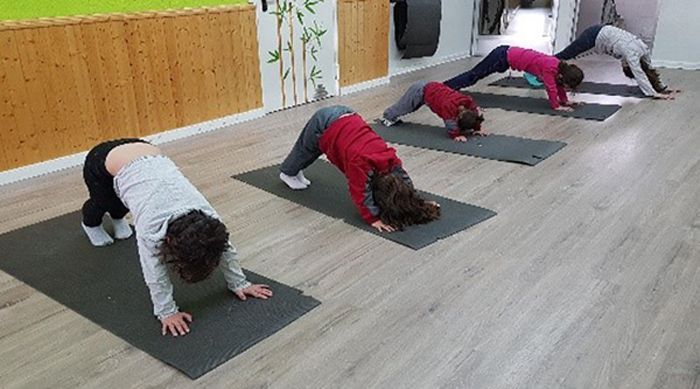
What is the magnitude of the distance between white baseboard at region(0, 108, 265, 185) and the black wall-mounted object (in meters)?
2.42

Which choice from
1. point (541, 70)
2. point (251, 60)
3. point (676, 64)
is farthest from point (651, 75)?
point (251, 60)

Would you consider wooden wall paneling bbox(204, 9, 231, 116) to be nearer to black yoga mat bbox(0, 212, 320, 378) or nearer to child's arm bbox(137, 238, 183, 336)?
black yoga mat bbox(0, 212, 320, 378)

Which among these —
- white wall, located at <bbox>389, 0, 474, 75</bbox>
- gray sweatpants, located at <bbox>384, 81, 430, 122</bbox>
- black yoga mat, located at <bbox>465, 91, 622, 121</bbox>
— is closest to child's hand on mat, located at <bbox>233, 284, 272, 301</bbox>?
gray sweatpants, located at <bbox>384, 81, 430, 122</bbox>

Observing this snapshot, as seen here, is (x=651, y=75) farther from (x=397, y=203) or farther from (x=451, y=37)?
(x=397, y=203)

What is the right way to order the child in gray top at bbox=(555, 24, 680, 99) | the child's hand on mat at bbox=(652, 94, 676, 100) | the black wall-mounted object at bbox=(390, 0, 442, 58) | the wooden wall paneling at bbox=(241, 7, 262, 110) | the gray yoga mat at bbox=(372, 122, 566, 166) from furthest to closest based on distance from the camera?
the black wall-mounted object at bbox=(390, 0, 442, 58) → the child's hand on mat at bbox=(652, 94, 676, 100) → the child in gray top at bbox=(555, 24, 680, 99) → the wooden wall paneling at bbox=(241, 7, 262, 110) → the gray yoga mat at bbox=(372, 122, 566, 166)

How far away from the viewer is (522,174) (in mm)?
3633

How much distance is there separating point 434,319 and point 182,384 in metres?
0.93

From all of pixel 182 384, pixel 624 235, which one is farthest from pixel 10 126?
pixel 624 235

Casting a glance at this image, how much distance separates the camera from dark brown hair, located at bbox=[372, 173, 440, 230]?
273cm

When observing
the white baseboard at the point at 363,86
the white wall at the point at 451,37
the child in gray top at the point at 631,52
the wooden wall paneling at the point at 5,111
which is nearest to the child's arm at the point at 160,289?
the wooden wall paneling at the point at 5,111

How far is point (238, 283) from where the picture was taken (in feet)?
7.29

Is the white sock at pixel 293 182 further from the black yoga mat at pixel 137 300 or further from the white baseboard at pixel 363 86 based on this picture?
the white baseboard at pixel 363 86

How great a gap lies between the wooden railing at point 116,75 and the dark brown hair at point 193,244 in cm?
228

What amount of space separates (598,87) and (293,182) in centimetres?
419
